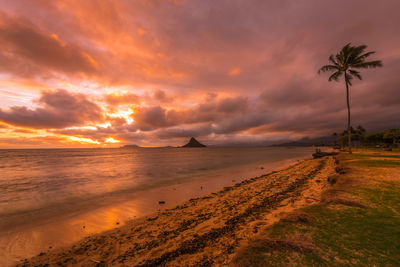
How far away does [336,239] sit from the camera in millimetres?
4789

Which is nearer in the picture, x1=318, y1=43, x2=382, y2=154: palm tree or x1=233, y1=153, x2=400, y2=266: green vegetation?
x1=233, y1=153, x2=400, y2=266: green vegetation

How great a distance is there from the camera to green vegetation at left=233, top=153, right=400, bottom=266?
3.98m

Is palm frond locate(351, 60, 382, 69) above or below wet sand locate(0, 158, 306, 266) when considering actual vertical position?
above

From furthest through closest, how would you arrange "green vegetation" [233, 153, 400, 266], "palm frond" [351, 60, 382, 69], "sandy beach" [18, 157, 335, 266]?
"palm frond" [351, 60, 382, 69] < "sandy beach" [18, 157, 335, 266] < "green vegetation" [233, 153, 400, 266]

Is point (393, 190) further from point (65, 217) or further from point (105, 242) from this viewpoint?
point (65, 217)

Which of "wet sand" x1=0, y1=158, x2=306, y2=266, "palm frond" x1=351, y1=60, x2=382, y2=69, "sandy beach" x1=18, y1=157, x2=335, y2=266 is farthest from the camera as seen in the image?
"palm frond" x1=351, y1=60, x2=382, y2=69

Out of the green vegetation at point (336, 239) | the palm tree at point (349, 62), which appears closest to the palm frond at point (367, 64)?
the palm tree at point (349, 62)

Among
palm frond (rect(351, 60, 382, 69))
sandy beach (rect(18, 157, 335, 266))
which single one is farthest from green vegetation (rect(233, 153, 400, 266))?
palm frond (rect(351, 60, 382, 69))

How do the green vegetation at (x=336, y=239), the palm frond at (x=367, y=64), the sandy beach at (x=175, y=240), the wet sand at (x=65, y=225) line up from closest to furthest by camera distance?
the green vegetation at (x=336, y=239) → the sandy beach at (x=175, y=240) → the wet sand at (x=65, y=225) → the palm frond at (x=367, y=64)

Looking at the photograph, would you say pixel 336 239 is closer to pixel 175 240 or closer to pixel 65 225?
pixel 175 240

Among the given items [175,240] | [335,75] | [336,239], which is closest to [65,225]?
[175,240]

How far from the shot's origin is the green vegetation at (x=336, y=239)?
3.98 metres

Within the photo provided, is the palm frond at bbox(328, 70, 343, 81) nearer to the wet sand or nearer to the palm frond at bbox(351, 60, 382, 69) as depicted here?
the palm frond at bbox(351, 60, 382, 69)

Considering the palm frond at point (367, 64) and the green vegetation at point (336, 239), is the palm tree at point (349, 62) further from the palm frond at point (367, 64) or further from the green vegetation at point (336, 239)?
the green vegetation at point (336, 239)
